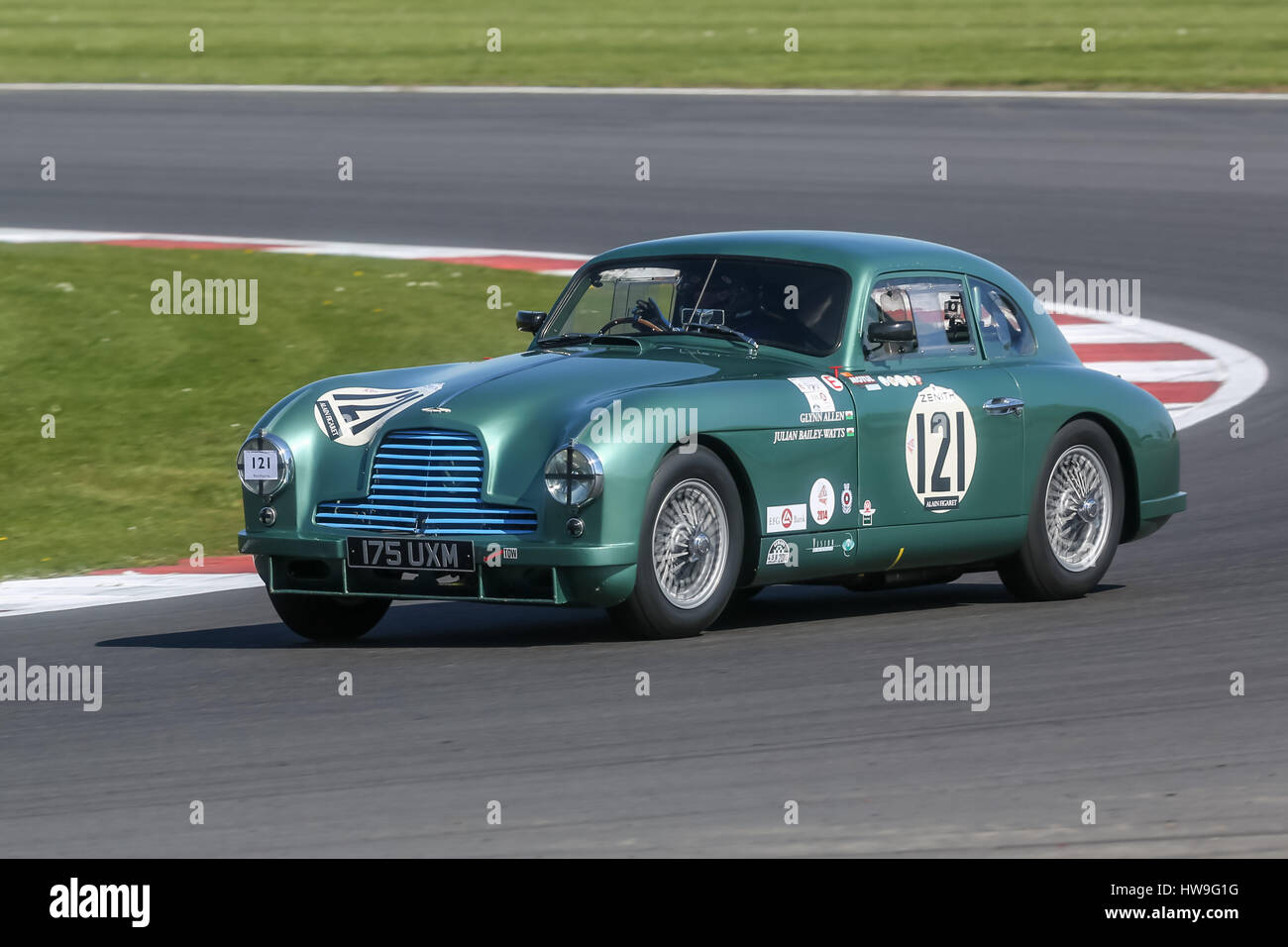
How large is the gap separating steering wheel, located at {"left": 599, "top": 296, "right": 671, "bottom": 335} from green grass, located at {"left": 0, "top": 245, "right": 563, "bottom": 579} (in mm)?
3121

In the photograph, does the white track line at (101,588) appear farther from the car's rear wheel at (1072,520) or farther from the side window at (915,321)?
the car's rear wheel at (1072,520)

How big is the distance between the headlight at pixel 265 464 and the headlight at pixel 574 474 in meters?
1.11

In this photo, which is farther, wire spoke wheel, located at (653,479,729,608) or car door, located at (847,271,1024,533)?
car door, located at (847,271,1024,533)

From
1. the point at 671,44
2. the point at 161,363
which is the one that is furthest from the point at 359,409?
the point at 671,44

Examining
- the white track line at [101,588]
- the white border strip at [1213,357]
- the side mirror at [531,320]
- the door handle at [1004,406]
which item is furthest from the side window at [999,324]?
the white border strip at [1213,357]

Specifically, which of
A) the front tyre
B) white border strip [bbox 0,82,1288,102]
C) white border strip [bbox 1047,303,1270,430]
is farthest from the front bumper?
white border strip [bbox 0,82,1288,102]

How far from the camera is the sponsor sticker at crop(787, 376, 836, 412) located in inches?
350

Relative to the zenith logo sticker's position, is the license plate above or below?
below

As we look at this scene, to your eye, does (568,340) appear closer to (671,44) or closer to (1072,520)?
(1072,520)

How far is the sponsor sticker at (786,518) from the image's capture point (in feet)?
28.5

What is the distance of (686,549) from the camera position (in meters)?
8.49

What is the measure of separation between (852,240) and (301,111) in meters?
19.6

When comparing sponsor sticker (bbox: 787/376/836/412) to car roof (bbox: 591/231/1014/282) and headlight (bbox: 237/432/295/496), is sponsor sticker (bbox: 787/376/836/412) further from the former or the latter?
headlight (bbox: 237/432/295/496)
